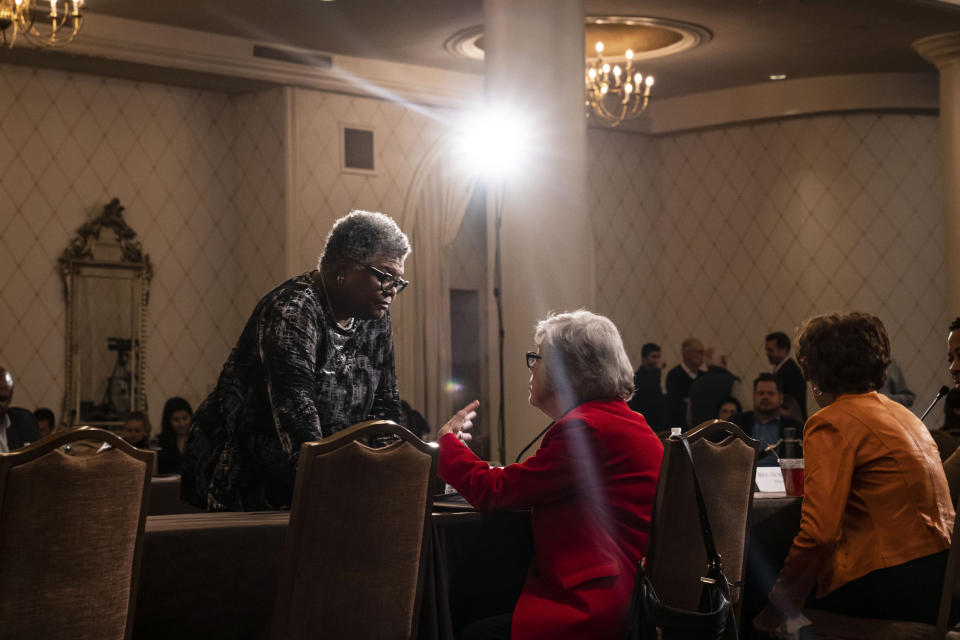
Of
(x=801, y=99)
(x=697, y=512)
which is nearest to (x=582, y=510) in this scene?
(x=697, y=512)

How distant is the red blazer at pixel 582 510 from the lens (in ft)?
8.28

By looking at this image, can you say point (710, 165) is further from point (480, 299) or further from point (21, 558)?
point (21, 558)

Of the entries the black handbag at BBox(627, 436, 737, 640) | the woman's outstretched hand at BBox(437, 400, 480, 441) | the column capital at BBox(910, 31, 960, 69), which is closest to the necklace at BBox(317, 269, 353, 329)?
the woman's outstretched hand at BBox(437, 400, 480, 441)

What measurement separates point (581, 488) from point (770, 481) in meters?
1.31

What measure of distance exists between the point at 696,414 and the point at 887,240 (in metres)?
3.36

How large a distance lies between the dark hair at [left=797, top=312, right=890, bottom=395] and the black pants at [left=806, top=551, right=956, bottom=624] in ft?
1.48

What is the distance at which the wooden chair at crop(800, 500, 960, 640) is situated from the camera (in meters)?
2.79

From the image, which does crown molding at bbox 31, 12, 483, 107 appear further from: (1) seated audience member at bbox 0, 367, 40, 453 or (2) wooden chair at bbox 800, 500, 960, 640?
(2) wooden chair at bbox 800, 500, 960, 640

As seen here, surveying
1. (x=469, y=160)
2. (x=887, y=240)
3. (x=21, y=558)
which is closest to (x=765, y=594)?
(x=21, y=558)

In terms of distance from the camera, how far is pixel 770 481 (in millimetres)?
3652

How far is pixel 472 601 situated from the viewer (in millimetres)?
2859

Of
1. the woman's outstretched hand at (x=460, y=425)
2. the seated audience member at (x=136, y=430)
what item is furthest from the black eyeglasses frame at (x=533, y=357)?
the seated audience member at (x=136, y=430)

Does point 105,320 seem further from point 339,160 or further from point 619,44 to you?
point 619,44

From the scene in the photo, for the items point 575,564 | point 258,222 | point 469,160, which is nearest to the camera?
point 575,564
